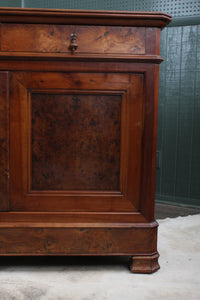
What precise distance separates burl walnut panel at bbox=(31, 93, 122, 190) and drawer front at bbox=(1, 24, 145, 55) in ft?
0.73

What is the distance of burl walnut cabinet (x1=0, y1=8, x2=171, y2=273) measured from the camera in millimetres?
1462

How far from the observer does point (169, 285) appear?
4.66 ft

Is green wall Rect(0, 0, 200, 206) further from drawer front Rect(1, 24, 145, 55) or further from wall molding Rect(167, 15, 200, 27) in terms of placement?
drawer front Rect(1, 24, 145, 55)

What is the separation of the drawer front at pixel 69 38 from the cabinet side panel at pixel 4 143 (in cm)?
17

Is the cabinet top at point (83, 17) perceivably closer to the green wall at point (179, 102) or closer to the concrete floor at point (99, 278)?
the concrete floor at point (99, 278)

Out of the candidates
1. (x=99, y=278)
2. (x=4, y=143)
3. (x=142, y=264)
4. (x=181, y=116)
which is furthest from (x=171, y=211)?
(x=4, y=143)

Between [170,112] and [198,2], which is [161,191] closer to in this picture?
[170,112]

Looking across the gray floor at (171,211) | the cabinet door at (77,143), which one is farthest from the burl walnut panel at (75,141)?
the gray floor at (171,211)

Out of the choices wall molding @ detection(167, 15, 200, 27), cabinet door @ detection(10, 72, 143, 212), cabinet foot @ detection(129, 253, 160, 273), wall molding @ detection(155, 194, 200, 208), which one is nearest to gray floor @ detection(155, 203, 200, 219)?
wall molding @ detection(155, 194, 200, 208)

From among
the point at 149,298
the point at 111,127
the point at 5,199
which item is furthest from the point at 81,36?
the point at 149,298

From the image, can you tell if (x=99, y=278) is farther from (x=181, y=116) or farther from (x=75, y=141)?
(x=181, y=116)

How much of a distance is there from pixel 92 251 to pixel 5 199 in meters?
0.50

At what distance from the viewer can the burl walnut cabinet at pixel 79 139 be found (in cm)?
146

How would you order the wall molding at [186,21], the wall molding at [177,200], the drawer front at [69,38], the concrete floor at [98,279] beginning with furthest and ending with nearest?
1. the wall molding at [177,200]
2. the wall molding at [186,21]
3. the drawer front at [69,38]
4. the concrete floor at [98,279]
